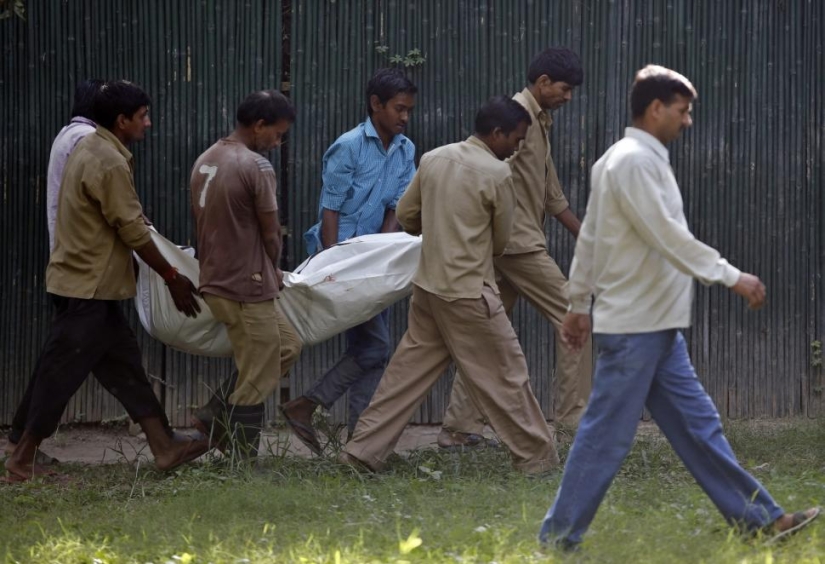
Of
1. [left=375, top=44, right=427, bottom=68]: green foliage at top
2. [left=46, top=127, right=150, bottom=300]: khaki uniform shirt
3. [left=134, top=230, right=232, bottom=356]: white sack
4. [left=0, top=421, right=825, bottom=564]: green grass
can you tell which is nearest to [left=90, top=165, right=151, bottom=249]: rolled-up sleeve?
[left=46, top=127, right=150, bottom=300]: khaki uniform shirt

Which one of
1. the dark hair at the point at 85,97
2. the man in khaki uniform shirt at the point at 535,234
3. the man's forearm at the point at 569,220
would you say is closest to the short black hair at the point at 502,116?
the man in khaki uniform shirt at the point at 535,234

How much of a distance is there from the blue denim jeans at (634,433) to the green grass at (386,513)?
0.45 ft

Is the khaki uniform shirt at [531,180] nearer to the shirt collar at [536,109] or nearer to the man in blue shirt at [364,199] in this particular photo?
the shirt collar at [536,109]

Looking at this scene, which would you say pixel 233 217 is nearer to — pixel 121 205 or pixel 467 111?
pixel 121 205

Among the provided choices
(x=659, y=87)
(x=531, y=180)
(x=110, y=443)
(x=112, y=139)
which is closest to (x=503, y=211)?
(x=531, y=180)

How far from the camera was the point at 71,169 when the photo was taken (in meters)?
6.48

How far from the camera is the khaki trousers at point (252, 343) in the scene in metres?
6.45

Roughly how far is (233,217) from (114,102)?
853 mm

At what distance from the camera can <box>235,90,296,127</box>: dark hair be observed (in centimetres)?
642

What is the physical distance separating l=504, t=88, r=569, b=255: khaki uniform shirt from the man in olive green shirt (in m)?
1.85

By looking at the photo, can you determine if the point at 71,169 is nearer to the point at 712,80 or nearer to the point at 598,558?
the point at 598,558

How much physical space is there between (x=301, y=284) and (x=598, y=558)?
101 inches

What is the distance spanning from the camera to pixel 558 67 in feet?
23.3

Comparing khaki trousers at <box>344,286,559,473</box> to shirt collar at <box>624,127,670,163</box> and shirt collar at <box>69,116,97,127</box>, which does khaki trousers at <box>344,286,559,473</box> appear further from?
shirt collar at <box>69,116,97,127</box>
